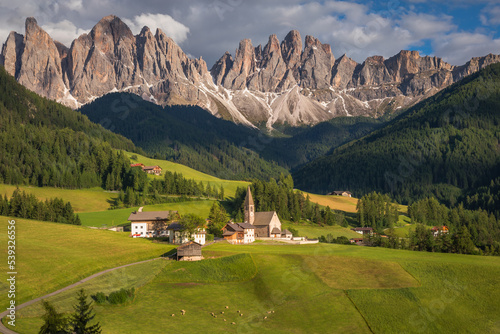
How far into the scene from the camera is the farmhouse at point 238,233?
118 meters

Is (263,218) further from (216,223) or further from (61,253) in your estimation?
(61,253)

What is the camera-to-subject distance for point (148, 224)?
126 meters

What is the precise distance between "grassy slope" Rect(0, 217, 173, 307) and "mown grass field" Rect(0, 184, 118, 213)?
159ft

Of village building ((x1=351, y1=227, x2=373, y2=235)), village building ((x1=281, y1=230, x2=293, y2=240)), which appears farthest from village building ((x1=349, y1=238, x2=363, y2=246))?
village building ((x1=351, y1=227, x2=373, y2=235))

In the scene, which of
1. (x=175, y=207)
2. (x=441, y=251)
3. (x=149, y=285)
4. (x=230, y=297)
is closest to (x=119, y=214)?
(x=175, y=207)

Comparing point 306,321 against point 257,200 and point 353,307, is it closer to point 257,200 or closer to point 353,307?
point 353,307

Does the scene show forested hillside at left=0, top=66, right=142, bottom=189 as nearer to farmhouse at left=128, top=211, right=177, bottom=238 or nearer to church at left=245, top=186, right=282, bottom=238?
farmhouse at left=128, top=211, right=177, bottom=238

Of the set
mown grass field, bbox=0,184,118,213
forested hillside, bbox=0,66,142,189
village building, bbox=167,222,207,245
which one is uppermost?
forested hillside, bbox=0,66,142,189

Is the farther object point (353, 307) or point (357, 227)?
point (357, 227)

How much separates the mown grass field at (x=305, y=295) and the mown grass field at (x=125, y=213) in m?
55.4

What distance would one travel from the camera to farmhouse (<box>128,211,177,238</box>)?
406ft

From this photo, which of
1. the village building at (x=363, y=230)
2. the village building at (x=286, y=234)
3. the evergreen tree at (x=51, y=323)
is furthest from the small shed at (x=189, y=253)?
the village building at (x=363, y=230)

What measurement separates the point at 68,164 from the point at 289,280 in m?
142

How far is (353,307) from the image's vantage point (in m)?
62.2
